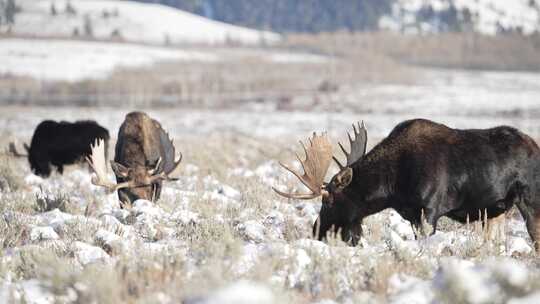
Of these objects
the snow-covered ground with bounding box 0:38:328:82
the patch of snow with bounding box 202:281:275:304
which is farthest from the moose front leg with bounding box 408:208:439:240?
the snow-covered ground with bounding box 0:38:328:82

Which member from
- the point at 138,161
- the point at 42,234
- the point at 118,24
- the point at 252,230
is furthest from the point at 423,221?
the point at 118,24

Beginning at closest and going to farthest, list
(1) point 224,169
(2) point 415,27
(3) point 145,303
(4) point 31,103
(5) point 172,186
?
(3) point 145,303 < (5) point 172,186 < (1) point 224,169 < (4) point 31,103 < (2) point 415,27

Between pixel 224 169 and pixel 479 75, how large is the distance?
58125 mm

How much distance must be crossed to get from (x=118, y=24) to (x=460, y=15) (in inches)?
3146

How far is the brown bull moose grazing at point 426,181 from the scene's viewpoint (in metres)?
7.58

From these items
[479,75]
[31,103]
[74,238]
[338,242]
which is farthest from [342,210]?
[479,75]

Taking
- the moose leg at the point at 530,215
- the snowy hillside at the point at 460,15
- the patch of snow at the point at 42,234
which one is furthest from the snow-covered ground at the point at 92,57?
the snowy hillside at the point at 460,15

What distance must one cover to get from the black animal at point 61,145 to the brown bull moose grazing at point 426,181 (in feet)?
30.8

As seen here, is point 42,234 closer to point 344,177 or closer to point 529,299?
point 344,177

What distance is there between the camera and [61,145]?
16.3 metres

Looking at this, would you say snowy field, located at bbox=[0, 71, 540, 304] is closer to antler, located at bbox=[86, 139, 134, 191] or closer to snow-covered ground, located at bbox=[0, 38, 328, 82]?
antler, located at bbox=[86, 139, 134, 191]

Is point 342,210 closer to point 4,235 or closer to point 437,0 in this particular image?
point 4,235

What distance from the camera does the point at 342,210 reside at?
25.1ft

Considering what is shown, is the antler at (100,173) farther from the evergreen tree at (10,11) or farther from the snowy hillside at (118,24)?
the evergreen tree at (10,11)
